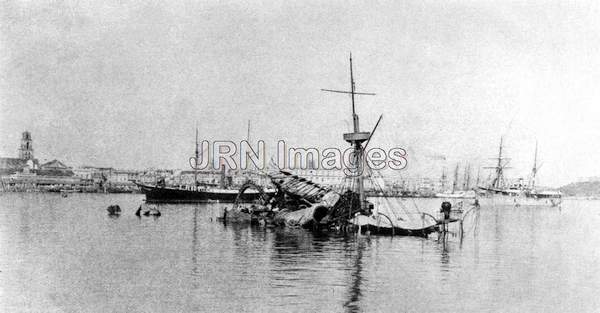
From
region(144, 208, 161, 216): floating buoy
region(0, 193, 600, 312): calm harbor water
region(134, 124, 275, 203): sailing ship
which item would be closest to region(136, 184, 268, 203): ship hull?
region(134, 124, 275, 203): sailing ship

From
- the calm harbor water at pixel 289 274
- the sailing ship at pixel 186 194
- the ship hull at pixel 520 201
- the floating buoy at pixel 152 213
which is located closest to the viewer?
the calm harbor water at pixel 289 274

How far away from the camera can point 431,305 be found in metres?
17.5

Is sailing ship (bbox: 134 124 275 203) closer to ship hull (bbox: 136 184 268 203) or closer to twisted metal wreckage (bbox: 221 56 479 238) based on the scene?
ship hull (bbox: 136 184 268 203)

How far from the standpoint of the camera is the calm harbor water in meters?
17.4

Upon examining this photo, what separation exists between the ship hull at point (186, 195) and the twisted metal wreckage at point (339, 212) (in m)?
58.7

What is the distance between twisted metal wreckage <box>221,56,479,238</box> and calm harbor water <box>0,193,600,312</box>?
2017mm

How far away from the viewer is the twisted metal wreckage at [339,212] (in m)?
39.9

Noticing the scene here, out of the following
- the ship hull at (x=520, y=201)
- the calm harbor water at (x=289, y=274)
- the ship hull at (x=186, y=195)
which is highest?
the calm harbor water at (x=289, y=274)

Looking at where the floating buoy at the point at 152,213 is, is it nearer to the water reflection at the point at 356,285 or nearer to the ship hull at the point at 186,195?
the water reflection at the point at 356,285

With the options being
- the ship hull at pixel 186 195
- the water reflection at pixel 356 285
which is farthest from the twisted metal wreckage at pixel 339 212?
the ship hull at pixel 186 195

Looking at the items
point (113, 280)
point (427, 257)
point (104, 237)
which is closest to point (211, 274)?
point (113, 280)

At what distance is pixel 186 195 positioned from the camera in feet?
374

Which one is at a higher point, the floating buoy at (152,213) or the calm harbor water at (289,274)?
the calm harbor water at (289,274)

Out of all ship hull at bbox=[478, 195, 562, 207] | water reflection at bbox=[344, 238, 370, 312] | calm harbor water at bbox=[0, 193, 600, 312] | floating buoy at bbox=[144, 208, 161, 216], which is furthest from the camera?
ship hull at bbox=[478, 195, 562, 207]
